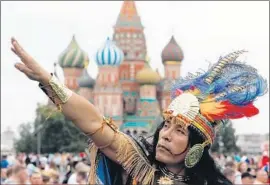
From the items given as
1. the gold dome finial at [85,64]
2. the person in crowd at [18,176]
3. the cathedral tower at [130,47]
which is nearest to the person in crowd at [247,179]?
the person in crowd at [18,176]

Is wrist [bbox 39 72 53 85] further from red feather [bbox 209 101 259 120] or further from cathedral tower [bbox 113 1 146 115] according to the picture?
cathedral tower [bbox 113 1 146 115]

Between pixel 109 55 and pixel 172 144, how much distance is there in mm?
55881

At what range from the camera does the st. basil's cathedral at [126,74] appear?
61.0 m

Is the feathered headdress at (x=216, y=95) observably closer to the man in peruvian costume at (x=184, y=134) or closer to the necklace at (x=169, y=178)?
the man in peruvian costume at (x=184, y=134)

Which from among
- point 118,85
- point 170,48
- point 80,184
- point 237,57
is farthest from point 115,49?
point 237,57

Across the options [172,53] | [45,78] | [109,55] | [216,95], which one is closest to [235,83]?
[216,95]

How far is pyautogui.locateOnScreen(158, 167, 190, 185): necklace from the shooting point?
13.7 ft

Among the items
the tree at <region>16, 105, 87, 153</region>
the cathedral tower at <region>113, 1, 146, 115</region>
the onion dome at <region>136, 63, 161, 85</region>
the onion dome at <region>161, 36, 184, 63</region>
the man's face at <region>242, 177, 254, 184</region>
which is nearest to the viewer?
the man's face at <region>242, 177, 254, 184</region>

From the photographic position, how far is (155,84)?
6425 cm

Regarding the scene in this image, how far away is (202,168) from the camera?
4.27 meters

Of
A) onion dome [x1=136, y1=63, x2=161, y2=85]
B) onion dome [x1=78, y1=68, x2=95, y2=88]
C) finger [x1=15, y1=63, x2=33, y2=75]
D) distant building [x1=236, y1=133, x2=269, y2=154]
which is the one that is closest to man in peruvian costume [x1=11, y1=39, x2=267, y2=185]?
finger [x1=15, y1=63, x2=33, y2=75]

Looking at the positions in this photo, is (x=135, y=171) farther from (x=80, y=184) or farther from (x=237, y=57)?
(x=80, y=184)

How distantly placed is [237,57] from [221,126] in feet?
1.22

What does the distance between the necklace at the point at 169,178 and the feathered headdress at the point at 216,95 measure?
206 millimetres
